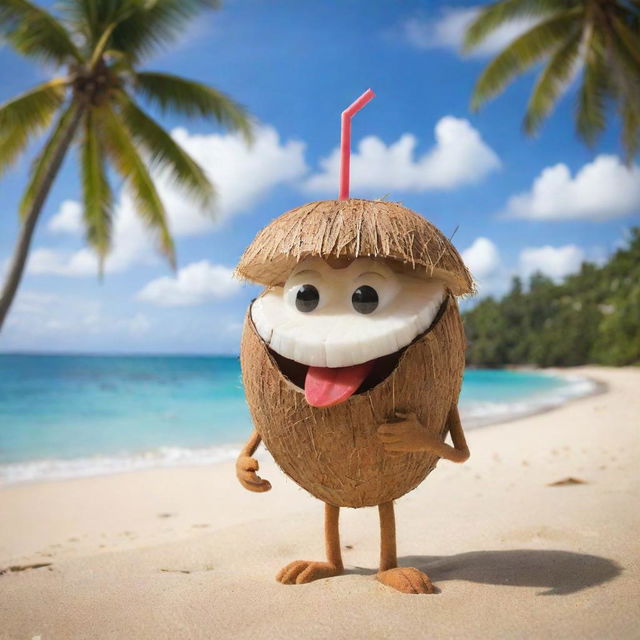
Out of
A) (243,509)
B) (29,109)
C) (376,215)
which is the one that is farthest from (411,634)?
(29,109)

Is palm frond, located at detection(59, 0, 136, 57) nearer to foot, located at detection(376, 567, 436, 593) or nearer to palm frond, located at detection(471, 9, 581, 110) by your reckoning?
palm frond, located at detection(471, 9, 581, 110)

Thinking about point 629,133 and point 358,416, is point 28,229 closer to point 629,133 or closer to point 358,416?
point 358,416

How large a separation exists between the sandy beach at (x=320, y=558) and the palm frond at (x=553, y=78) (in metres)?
11.1

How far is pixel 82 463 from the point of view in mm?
9633

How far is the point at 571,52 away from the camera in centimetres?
1546

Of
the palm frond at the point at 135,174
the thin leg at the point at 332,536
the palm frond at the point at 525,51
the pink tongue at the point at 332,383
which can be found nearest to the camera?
the pink tongue at the point at 332,383

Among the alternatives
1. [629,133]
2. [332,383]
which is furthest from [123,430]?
[629,133]

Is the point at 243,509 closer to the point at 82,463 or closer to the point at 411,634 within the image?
the point at 411,634

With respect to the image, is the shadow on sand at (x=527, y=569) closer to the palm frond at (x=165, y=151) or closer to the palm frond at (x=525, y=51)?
the palm frond at (x=165, y=151)

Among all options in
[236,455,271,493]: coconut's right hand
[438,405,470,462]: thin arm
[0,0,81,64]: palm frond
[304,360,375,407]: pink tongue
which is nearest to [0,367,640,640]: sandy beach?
[236,455,271,493]: coconut's right hand

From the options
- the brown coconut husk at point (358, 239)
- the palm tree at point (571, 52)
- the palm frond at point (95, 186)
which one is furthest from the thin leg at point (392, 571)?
the palm tree at point (571, 52)

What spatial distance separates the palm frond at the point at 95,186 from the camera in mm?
11906

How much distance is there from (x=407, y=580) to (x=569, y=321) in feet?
148

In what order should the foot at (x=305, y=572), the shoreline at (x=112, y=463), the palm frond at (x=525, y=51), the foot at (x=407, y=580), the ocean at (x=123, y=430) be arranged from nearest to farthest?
1. the foot at (x=407, y=580)
2. the foot at (x=305, y=572)
3. the shoreline at (x=112, y=463)
4. the ocean at (x=123, y=430)
5. the palm frond at (x=525, y=51)
